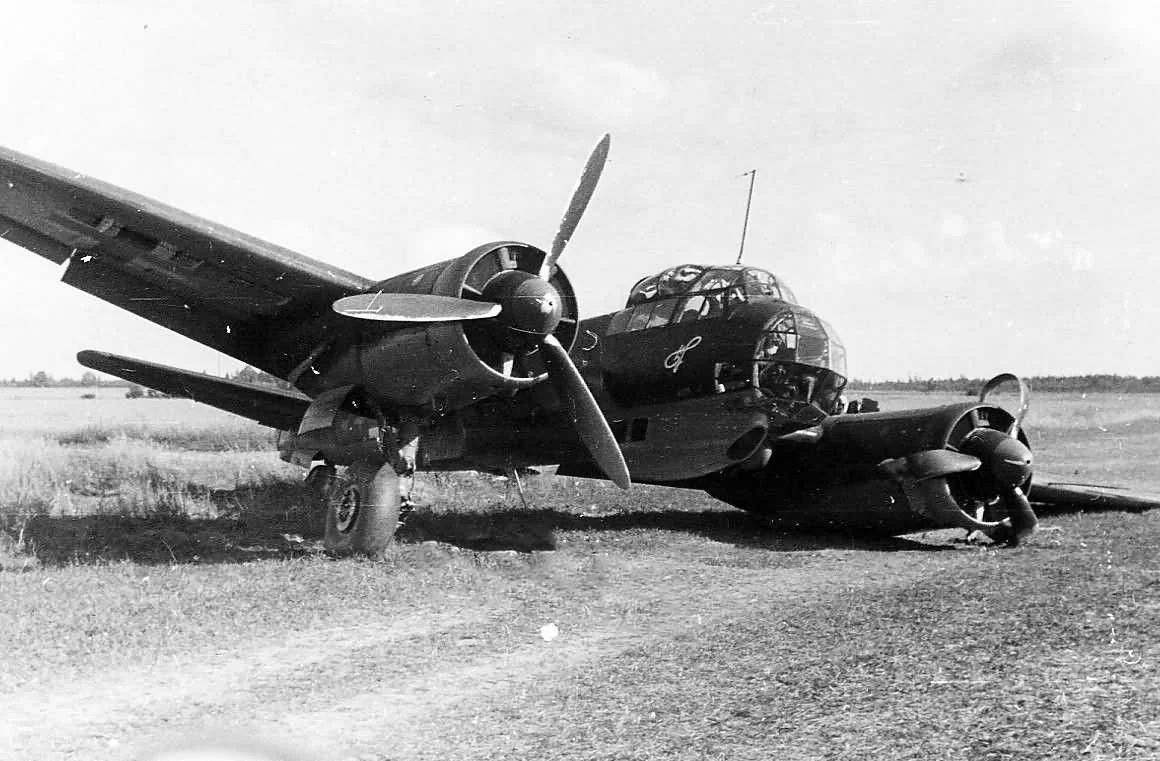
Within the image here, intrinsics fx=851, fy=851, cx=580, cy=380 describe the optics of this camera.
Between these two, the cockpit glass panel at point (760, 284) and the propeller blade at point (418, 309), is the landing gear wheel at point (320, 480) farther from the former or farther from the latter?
the cockpit glass panel at point (760, 284)

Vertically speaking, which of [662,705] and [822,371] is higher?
[822,371]

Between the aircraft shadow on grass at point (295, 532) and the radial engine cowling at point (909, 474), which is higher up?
the radial engine cowling at point (909, 474)

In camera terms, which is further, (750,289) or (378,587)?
(750,289)

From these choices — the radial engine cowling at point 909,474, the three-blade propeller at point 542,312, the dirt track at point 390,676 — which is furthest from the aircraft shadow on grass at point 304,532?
the dirt track at point 390,676

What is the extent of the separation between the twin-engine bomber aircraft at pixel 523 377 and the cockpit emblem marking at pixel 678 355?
0.03 m

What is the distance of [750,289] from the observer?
1059cm

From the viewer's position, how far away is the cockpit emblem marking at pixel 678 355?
10586 mm

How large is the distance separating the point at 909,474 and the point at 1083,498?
12.6ft

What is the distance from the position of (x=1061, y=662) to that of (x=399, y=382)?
6.26 metres

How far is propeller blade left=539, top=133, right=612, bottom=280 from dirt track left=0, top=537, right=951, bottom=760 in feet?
11.6

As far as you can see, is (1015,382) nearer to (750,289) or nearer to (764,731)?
(750,289)

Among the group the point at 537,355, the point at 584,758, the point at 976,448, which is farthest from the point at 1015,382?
the point at 584,758

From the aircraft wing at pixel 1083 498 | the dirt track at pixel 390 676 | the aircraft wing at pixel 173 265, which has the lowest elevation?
the dirt track at pixel 390 676

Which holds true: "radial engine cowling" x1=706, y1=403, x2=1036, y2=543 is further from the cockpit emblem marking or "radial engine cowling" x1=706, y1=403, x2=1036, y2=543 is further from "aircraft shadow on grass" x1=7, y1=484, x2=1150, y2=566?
the cockpit emblem marking
